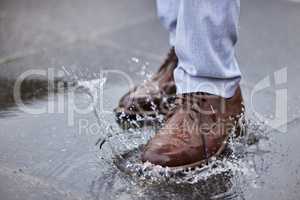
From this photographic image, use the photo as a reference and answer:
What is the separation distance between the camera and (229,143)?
6.27 feet

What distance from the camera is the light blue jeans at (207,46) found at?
1771 mm

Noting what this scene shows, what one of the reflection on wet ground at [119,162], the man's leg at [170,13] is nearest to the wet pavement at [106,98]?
the reflection on wet ground at [119,162]

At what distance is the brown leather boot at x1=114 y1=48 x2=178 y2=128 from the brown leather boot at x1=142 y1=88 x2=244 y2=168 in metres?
0.23

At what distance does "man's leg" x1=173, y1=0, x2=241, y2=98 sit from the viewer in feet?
5.81

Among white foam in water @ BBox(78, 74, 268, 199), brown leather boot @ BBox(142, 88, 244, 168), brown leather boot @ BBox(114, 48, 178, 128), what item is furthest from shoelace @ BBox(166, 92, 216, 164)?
brown leather boot @ BBox(114, 48, 178, 128)

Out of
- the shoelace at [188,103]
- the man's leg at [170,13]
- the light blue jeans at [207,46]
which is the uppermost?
the man's leg at [170,13]

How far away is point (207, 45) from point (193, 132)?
0.26 meters

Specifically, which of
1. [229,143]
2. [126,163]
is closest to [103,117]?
[126,163]

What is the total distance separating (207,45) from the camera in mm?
1794

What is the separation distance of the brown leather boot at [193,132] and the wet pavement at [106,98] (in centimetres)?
6

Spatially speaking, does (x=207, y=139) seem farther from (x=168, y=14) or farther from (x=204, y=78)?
(x=168, y=14)

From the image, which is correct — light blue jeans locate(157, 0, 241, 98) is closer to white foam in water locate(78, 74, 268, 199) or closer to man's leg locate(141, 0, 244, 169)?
man's leg locate(141, 0, 244, 169)

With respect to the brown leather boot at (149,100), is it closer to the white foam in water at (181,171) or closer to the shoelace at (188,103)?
the white foam in water at (181,171)

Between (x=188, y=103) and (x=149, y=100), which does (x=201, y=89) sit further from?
(x=149, y=100)
